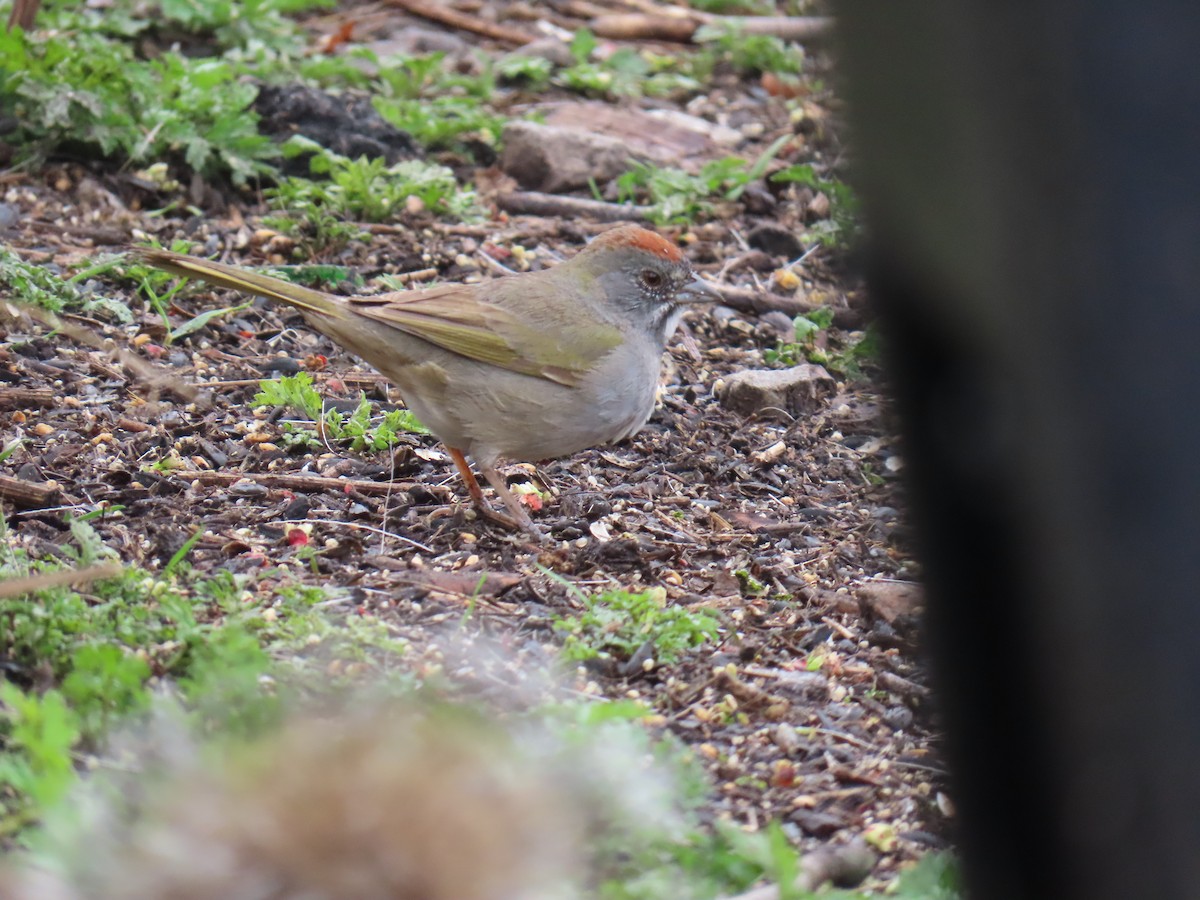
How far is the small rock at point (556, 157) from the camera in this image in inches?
306

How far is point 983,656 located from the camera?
1.95m

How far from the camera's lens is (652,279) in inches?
227

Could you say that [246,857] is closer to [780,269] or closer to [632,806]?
[632,806]

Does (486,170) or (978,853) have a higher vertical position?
(978,853)

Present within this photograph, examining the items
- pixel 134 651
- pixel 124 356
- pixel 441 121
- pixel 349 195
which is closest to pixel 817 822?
pixel 134 651

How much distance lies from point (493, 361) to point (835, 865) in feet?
8.71

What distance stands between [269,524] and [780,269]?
347 cm

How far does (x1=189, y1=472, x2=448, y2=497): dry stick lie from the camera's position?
16.5ft

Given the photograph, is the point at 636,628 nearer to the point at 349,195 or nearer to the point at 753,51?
the point at 349,195

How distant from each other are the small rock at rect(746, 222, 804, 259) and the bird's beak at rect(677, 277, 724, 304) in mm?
1725

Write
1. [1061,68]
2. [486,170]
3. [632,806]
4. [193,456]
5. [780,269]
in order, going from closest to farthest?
[1061,68], [632,806], [193,456], [780,269], [486,170]

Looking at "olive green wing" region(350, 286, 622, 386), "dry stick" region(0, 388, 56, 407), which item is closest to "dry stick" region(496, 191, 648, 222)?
"olive green wing" region(350, 286, 622, 386)

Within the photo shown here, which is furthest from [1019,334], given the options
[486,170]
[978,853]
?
[486,170]

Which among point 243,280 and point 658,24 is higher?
point 658,24
